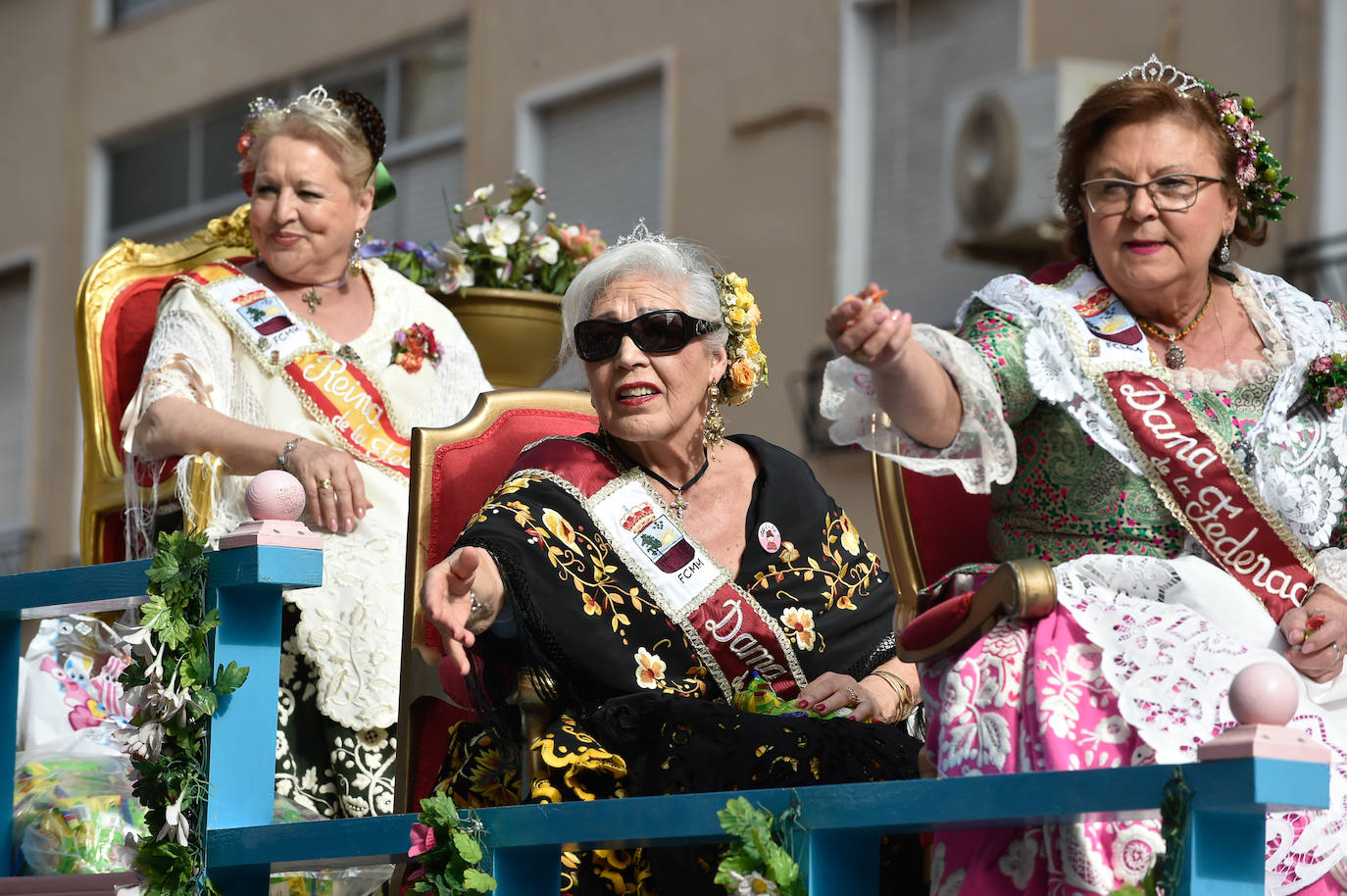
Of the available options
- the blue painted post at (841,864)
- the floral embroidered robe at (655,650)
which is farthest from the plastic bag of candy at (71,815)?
the blue painted post at (841,864)

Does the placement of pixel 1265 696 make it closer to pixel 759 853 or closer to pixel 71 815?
pixel 759 853

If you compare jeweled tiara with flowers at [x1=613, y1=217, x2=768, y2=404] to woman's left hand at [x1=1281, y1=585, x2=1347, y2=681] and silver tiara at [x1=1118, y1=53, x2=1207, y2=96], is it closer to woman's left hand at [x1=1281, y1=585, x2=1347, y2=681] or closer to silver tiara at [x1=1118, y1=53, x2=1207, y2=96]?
silver tiara at [x1=1118, y1=53, x2=1207, y2=96]

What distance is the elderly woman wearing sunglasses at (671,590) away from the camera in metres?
3.10

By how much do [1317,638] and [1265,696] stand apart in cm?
77

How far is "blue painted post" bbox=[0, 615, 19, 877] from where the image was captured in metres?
3.53

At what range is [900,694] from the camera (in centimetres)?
349

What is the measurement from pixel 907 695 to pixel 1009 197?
5818 millimetres

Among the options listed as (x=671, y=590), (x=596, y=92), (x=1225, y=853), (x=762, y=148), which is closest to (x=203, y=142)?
(x=596, y=92)

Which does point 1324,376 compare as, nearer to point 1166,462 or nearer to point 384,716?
point 1166,462

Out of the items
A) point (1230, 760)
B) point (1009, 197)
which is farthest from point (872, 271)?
point (1230, 760)

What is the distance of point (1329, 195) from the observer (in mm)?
8078

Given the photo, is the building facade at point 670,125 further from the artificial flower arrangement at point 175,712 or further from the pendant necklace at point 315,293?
the artificial flower arrangement at point 175,712

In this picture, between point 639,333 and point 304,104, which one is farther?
point 304,104

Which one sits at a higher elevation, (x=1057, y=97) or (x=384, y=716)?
(x=1057, y=97)
